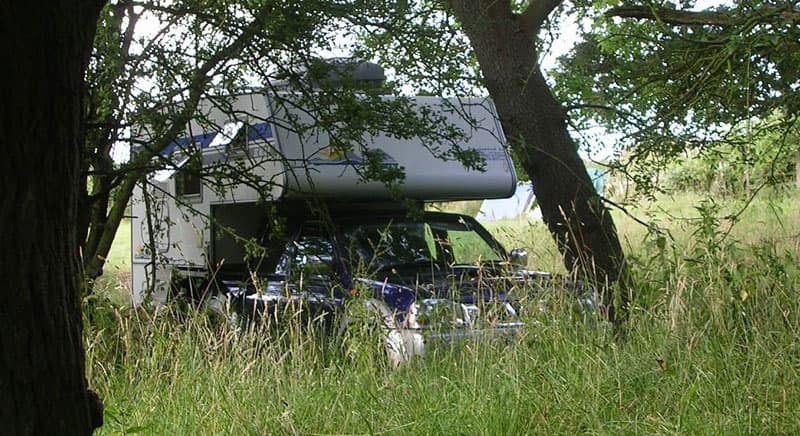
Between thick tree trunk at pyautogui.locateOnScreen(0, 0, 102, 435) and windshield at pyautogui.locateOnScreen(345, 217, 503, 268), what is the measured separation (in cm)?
509

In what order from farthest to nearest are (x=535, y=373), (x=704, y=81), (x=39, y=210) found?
(x=704, y=81), (x=535, y=373), (x=39, y=210)

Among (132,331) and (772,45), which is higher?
(772,45)

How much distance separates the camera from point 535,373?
5.02 meters

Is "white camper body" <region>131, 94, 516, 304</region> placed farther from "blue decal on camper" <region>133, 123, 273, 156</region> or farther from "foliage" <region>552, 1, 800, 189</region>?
"foliage" <region>552, 1, 800, 189</region>

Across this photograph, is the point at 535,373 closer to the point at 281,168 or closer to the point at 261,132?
the point at 281,168

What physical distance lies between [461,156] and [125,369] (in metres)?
3.23

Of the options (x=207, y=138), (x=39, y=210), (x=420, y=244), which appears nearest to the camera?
(x=39, y=210)

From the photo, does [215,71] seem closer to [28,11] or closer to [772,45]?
[772,45]

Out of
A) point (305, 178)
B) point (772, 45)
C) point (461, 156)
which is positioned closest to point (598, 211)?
point (461, 156)

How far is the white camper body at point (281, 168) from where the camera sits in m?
7.90

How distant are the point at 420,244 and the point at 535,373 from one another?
3607 mm

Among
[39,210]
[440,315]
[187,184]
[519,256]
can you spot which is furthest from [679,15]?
[39,210]

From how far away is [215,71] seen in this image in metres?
7.52

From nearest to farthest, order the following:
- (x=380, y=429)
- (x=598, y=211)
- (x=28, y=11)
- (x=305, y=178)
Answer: (x=28, y=11)
(x=380, y=429)
(x=598, y=211)
(x=305, y=178)
